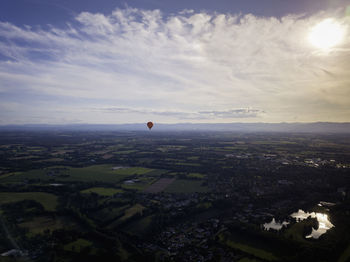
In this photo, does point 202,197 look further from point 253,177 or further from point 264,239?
point 253,177

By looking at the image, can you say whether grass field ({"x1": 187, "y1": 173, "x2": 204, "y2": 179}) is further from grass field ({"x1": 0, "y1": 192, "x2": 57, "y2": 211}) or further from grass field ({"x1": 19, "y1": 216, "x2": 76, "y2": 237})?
grass field ({"x1": 19, "y1": 216, "x2": 76, "y2": 237})

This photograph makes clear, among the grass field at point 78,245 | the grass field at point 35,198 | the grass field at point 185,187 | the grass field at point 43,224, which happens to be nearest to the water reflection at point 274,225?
the grass field at point 185,187

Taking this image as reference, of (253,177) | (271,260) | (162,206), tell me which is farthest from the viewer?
(253,177)

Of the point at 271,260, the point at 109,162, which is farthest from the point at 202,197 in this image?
the point at 109,162

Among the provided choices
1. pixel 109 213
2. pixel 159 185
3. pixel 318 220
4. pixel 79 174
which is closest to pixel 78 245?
pixel 109 213

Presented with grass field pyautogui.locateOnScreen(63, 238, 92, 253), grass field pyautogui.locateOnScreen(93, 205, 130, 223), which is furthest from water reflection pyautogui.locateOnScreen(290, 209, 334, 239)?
grass field pyautogui.locateOnScreen(63, 238, 92, 253)

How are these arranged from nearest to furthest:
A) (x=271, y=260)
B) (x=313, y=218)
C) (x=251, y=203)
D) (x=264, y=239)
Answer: (x=271, y=260), (x=264, y=239), (x=313, y=218), (x=251, y=203)
